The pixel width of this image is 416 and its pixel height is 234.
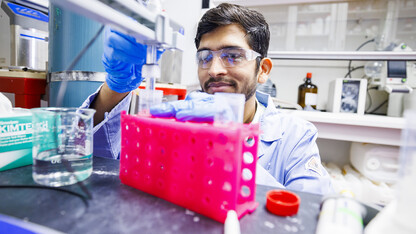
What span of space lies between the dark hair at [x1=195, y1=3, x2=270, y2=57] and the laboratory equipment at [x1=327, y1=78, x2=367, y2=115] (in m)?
1.05

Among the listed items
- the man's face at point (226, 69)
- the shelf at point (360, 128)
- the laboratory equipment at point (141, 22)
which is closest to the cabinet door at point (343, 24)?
the shelf at point (360, 128)

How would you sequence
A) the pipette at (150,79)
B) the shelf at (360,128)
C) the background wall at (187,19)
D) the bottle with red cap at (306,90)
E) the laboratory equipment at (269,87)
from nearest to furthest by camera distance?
the pipette at (150,79), the shelf at (360,128), the background wall at (187,19), the bottle with red cap at (306,90), the laboratory equipment at (269,87)

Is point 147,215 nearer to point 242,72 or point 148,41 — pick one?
point 148,41

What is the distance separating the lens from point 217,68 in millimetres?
1133

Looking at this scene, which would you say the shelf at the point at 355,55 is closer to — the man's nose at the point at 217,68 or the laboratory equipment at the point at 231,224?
the man's nose at the point at 217,68

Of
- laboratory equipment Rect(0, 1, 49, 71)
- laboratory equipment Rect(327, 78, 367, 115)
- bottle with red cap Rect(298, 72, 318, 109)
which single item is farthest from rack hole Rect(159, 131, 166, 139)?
bottle with red cap Rect(298, 72, 318, 109)

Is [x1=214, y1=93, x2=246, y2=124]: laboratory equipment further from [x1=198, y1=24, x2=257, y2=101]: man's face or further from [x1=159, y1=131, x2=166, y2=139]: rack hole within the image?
[x1=198, y1=24, x2=257, y2=101]: man's face

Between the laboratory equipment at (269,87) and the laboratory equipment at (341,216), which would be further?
the laboratory equipment at (269,87)

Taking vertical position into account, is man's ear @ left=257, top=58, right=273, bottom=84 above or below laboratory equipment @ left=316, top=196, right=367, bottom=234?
above

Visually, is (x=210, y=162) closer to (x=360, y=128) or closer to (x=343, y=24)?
(x=360, y=128)

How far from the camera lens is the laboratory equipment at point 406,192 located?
1.00 feet

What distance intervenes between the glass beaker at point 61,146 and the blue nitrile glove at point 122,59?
0.72 feet

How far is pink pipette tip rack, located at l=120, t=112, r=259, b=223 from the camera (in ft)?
1.30

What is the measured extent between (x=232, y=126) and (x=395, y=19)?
2684 mm
